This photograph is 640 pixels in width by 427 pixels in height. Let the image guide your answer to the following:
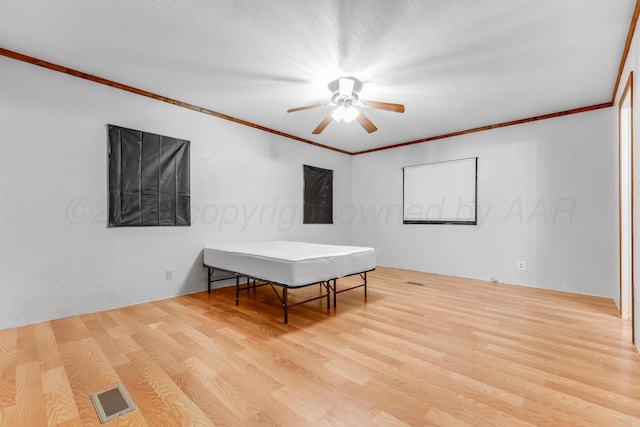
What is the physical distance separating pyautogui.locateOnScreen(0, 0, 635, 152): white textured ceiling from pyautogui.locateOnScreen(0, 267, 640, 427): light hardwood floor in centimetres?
257

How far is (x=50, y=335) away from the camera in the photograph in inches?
100.0

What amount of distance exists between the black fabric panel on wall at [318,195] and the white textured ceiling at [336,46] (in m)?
2.14

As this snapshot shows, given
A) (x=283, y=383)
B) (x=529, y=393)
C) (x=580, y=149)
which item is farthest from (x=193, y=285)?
(x=580, y=149)

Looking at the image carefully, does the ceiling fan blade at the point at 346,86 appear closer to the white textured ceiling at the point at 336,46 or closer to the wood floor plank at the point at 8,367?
the white textured ceiling at the point at 336,46

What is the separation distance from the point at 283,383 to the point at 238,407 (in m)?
0.32

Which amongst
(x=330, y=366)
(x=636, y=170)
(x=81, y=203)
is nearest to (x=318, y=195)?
(x=81, y=203)

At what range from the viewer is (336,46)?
255 centimetres

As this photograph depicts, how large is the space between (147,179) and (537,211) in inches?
216

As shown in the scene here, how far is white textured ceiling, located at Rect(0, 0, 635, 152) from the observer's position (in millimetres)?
2131

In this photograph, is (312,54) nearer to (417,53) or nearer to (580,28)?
(417,53)

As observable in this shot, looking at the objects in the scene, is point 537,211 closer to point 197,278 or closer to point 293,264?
point 293,264

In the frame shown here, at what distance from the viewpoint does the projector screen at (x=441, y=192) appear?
502 cm

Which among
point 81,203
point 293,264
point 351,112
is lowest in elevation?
point 293,264

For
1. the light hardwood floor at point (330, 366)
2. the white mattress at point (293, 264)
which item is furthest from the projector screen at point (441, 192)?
the white mattress at point (293, 264)
